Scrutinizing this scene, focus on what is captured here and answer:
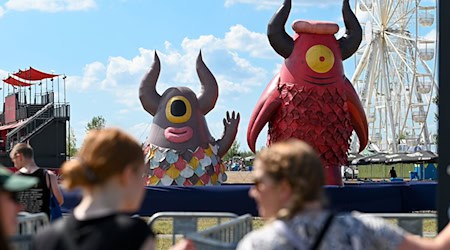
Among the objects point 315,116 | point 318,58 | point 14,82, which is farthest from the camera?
point 14,82

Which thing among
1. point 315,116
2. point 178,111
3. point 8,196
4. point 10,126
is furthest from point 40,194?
point 10,126

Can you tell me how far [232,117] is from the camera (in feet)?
57.9

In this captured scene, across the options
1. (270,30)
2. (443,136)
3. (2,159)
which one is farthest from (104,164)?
(2,159)

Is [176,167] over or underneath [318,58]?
underneath

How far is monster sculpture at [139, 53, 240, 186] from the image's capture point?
1559cm

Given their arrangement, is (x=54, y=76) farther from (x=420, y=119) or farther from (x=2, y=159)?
(x=420, y=119)

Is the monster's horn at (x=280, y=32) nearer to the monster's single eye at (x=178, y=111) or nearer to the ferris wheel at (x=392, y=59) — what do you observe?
the monster's single eye at (x=178, y=111)

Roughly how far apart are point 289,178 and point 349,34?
13044 millimetres

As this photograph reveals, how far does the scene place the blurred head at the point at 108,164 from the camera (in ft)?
8.44

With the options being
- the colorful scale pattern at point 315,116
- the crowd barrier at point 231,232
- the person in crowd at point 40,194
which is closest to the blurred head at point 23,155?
the person in crowd at point 40,194

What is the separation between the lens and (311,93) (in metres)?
14.3

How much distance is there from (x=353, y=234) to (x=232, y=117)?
49.3ft

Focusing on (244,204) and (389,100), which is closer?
(244,204)

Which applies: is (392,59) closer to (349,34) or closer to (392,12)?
(392,12)
